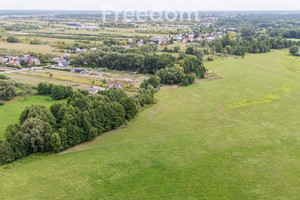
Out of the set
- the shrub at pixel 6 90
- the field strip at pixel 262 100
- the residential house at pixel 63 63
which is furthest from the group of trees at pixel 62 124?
the residential house at pixel 63 63

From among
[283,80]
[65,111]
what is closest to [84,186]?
[65,111]

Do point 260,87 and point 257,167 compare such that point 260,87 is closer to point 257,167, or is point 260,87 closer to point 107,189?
point 257,167

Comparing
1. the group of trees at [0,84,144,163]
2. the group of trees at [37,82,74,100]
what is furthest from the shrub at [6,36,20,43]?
the group of trees at [0,84,144,163]

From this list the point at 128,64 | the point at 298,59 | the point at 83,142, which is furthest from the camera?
the point at 298,59

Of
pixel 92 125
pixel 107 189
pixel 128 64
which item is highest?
pixel 128 64

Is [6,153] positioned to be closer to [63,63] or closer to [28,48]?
[63,63]

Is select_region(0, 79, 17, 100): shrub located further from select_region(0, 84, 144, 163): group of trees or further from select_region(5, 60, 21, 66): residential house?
select_region(5, 60, 21, 66): residential house

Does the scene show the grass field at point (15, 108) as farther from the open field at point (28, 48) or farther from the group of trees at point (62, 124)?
the open field at point (28, 48)
